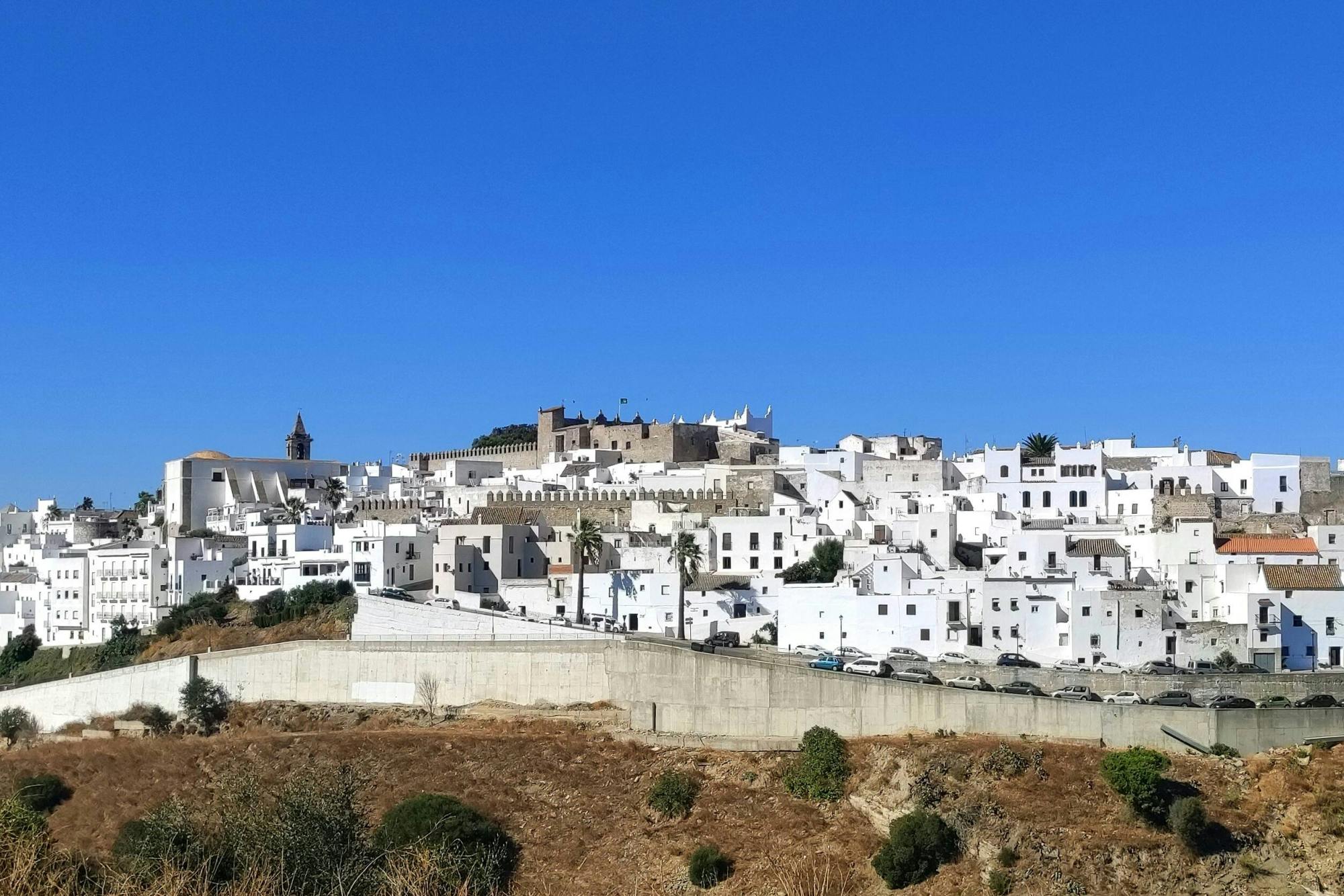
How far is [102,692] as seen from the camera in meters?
48.8

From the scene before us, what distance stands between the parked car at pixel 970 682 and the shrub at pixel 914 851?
489 cm

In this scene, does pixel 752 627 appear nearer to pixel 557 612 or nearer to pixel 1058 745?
pixel 557 612

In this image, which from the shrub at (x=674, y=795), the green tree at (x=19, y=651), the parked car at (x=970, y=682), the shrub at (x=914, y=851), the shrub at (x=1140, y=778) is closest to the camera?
the shrub at (x=1140, y=778)

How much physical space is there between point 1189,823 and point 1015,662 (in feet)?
29.8

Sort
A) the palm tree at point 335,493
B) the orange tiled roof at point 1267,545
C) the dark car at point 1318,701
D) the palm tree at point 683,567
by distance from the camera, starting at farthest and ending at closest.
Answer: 1. the palm tree at point 335,493
2. the palm tree at point 683,567
3. the orange tiled roof at point 1267,545
4. the dark car at point 1318,701

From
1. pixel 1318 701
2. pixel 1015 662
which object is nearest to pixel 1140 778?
pixel 1318 701

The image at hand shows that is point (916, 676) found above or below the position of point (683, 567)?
below

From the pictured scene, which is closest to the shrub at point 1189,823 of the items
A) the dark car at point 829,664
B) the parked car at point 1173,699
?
the parked car at point 1173,699

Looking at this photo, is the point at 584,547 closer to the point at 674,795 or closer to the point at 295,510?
the point at 674,795

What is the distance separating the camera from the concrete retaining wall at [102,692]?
47.0m

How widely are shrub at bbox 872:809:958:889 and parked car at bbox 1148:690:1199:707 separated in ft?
19.2

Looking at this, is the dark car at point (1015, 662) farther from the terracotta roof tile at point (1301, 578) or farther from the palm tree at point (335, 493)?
the palm tree at point (335, 493)

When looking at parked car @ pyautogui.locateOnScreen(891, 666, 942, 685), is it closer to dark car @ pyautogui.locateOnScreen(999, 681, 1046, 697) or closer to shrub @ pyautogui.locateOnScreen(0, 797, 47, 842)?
dark car @ pyautogui.locateOnScreen(999, 681, 1046, 697)

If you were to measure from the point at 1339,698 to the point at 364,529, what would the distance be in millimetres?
31955
